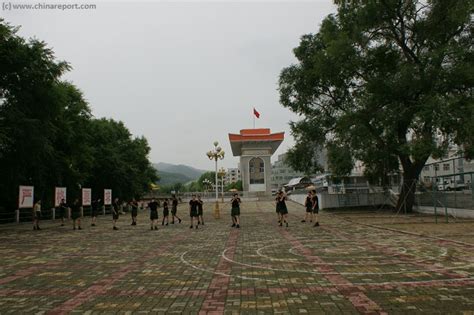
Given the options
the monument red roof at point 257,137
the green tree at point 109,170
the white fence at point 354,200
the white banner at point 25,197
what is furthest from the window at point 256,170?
the white banner at point 25,197

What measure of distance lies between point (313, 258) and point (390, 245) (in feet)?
12.3

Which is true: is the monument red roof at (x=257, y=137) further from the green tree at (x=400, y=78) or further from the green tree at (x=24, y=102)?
the green tree at (x=24, y=102)

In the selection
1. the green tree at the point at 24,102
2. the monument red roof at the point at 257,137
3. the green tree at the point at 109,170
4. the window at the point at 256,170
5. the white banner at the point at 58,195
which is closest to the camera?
the green tree at the point at 24,102

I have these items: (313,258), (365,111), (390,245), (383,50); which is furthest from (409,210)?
(313,258)

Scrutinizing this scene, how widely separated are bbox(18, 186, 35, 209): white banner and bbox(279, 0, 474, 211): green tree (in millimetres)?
19973

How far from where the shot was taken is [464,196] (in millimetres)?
24281

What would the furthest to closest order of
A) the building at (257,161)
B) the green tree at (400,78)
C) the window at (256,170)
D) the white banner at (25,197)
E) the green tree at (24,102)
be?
the window at (256,170) → the building at (257,161) → the green tree at (400,78) → the white banner at (25,197) → the green tree at (24,102)

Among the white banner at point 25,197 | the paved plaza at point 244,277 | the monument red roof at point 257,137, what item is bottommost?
the paved plaza at point 244,277

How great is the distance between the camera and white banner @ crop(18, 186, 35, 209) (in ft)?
76.7

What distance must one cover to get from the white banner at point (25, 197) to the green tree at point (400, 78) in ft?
65.5

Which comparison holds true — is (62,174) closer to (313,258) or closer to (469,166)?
(313,258)

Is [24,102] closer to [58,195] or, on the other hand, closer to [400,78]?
[58,195]

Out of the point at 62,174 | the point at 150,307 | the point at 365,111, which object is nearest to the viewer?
the point at 150,307

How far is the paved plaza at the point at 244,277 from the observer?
6.51 m
